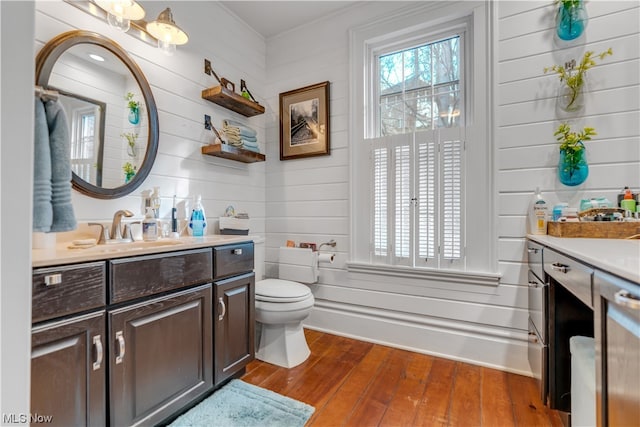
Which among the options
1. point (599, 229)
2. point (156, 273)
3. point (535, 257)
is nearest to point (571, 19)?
point (599, 229)

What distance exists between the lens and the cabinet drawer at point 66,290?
92cm

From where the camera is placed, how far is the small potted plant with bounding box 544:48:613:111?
1.64 metres

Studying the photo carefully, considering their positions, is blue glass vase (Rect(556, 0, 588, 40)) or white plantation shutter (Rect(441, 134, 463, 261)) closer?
blue glass vase (Rect(556, 0, 588, 40))

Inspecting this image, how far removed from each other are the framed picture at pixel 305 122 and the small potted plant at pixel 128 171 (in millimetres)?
1234

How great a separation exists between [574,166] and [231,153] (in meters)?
2.18

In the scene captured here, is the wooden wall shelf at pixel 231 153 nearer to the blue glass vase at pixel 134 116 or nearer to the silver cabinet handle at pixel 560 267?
the blue glass vase at pixel 134 116

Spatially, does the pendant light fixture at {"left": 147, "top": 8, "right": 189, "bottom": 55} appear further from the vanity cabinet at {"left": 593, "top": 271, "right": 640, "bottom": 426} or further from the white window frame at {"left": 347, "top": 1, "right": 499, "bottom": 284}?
the vanity cabinet at {"left": 593, "top": 271, "right": 640, "bottom": 426}

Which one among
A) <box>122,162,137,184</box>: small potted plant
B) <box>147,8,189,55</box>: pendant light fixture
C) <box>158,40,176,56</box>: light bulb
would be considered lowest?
<box>122,162,137,184</box>: small potted plant

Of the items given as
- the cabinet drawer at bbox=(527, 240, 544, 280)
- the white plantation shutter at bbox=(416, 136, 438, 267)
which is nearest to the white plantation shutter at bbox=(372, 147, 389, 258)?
the white plantation shutter at bbox=(416, 136, 438, 267)

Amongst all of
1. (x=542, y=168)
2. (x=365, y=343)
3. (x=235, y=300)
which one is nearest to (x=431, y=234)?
(x=542, y=168)

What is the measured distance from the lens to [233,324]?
165 cm

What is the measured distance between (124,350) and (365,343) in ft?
5.35

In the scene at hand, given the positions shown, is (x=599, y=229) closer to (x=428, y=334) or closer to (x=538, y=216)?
(x=538, y=216)

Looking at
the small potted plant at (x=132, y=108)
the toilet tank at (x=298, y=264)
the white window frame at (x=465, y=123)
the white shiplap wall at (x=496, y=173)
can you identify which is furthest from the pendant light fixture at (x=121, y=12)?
the toilet tank at (x=298, y=264)
